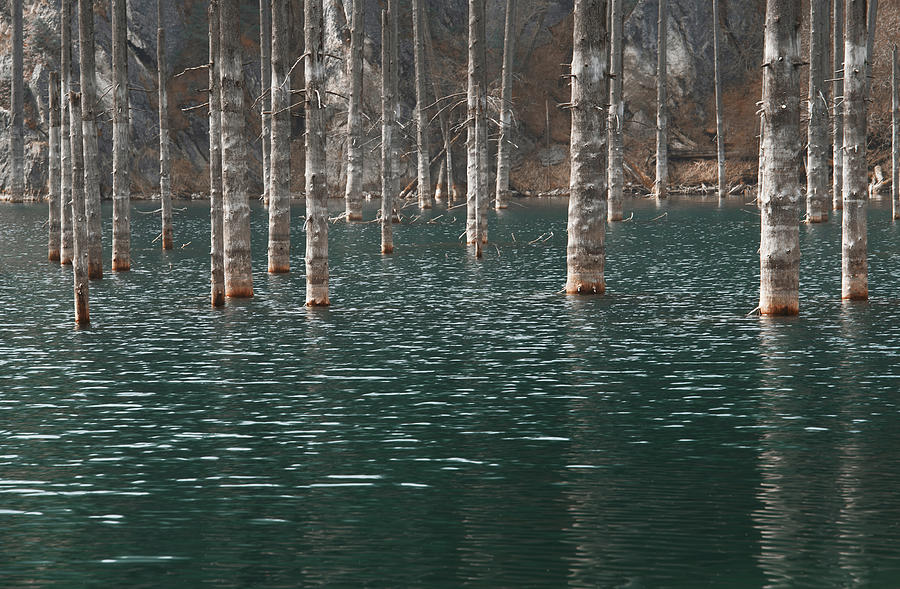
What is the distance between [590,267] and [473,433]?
1435 cm

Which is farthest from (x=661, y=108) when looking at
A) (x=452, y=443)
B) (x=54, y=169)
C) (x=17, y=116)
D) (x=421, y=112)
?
(x=452, y=443)

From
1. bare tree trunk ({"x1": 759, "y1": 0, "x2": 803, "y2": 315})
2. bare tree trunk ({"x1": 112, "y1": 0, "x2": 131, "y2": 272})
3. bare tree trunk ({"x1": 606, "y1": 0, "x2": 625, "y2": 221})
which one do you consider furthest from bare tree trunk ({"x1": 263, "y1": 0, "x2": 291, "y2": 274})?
bare tree trunk ({"x1": 606, "y1": 0, "x2": 625, "y2": 221})

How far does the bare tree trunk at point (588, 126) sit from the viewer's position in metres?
26.3

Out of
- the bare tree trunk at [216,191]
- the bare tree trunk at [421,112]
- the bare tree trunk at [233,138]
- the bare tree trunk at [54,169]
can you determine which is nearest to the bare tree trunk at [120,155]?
the bare tree trunk at [54,169]

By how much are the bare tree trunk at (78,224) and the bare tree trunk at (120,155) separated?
1089 cm

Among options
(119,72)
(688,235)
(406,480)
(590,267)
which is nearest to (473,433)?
(406,480)

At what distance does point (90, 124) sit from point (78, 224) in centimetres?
652

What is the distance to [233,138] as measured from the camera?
87.5 feet

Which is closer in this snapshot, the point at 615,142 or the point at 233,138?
the point at 233,138

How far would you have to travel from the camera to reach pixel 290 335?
22.8m

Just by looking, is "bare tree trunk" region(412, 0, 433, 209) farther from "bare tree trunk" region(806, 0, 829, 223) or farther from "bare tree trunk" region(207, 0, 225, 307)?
"bare tree trunk" region(207, 0, 225, 307)

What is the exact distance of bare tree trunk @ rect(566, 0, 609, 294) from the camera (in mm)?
26266

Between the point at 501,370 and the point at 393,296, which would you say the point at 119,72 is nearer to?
the point at 393,296

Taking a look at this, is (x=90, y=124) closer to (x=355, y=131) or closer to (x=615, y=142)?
(x=355, y=131)
